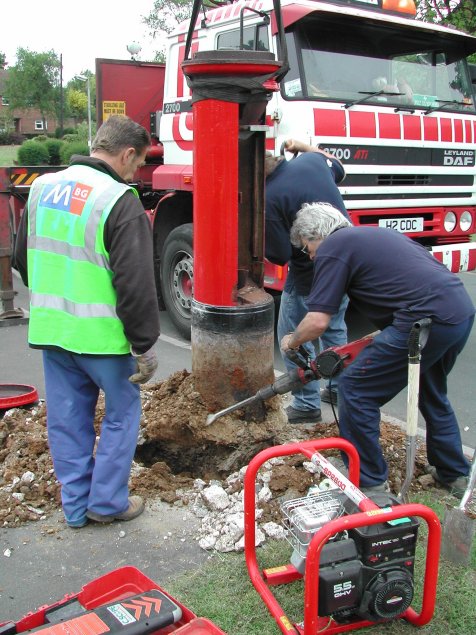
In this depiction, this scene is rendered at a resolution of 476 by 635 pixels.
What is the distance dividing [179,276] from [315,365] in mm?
3510

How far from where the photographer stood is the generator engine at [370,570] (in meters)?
2.26

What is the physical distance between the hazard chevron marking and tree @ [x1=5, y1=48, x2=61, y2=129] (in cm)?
6937

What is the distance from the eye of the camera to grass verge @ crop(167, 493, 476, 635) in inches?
101

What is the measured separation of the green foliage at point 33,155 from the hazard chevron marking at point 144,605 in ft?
110

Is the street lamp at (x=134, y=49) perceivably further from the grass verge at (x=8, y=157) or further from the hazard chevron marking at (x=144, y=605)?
the grass verge at (x=8, y=157)

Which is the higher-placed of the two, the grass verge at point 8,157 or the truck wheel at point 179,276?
the grass verge at point 8,157

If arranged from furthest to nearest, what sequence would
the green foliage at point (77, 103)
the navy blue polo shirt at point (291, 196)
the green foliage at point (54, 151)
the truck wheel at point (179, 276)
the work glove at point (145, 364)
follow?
the green foliage at point (77, 103) < the green foliage at point (54, 151) < the truck wheel at point (179, 276) < the navy blue polo shirt at point (291, 196) < the work glove at point (145, 364)

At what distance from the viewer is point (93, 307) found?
3041 mm

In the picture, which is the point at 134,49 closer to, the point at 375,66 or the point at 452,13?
the point at 375,66

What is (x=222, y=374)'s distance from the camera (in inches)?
145

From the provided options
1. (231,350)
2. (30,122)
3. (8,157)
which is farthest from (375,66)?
(30,122)

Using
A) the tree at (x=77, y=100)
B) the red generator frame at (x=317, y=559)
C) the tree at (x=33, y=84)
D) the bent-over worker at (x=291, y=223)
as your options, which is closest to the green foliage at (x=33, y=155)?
the tree at (x=77, y=100)

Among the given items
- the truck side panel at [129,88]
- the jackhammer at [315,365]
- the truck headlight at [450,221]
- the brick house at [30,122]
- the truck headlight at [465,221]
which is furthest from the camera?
the brick house at [30,122]

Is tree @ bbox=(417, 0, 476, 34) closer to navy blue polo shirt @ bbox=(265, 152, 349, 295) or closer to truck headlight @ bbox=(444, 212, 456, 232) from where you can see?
truck headlight @ bbox=(444, 212, 456, 232)
